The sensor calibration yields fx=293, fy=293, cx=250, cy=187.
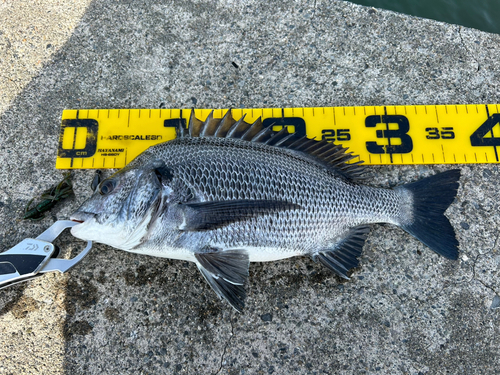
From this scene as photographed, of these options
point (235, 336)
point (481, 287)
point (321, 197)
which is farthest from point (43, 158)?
point (481, 287)

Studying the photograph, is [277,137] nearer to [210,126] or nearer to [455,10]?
[210,126]

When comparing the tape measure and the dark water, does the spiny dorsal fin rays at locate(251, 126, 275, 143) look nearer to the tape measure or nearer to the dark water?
the tape measure

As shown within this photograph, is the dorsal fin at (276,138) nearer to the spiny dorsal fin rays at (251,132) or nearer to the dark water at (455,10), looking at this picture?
the spiny dorsal fin rays at (251,132)

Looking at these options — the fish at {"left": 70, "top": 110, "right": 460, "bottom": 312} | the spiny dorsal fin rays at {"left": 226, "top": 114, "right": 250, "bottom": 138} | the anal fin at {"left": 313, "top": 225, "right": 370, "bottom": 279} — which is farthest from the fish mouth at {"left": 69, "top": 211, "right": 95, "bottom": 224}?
the anal fin at {"left": 313, "top": 225, "right": 370, "bottom": 279}

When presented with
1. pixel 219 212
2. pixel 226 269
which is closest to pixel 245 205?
pixel 219 212

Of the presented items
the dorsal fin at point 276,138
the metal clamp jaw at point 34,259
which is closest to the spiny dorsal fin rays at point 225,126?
the dorsal fin at point 276,138

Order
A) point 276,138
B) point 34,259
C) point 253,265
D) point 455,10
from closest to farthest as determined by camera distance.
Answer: point 34,259 < point 276,138 < point 253,265 < point 455,10
